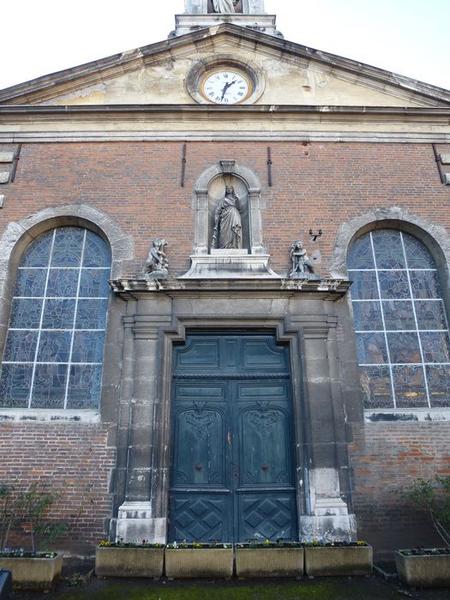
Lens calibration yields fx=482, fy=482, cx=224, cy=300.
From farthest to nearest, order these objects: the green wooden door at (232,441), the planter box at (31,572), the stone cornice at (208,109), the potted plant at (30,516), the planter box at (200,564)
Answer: the stone cornice at (208,109), the green wooden door at (232,441), the potted plant at (30,516), the planter box at (200,564), the planter box at (31,572)

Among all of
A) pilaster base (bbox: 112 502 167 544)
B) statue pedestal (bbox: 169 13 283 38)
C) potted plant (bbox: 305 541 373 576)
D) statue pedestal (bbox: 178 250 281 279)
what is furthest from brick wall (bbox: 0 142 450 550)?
statue pedestal (bbox: 169 13 283 38)

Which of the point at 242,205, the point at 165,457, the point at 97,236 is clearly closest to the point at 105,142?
the point at 97,236

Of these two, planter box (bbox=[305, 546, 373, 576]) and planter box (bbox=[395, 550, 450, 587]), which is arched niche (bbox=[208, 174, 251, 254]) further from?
planter box (bbox=[395, 550, 450, 587])

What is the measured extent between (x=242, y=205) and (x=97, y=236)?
2685 millimetres

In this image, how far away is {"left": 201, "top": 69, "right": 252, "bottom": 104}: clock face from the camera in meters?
9.76

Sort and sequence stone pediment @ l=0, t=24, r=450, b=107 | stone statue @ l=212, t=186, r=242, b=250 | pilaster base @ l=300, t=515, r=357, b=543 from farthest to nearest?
stone pediment @ l=0, t=24, r=450, b=107, stone statue @ l=212, t=186, r=242, b=250, pilaster base @ l=300, t=515, r=357, b=543

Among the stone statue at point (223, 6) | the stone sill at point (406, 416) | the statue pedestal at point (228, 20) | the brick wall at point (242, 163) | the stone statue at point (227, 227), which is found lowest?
the stone sill at point (406, 416)

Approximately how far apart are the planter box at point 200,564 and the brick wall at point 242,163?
4.40 metres

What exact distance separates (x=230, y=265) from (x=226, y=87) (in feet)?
13.9

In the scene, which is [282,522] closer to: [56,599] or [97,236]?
[56,599]

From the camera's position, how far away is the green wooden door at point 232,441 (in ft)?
22.4

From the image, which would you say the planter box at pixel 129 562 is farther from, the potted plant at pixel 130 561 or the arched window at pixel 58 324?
the arched window at pixel 58 324

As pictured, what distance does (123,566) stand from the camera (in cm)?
541

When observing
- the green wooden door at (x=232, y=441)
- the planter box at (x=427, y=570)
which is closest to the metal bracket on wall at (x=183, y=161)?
the green wooden door at (x=232, y=441)
